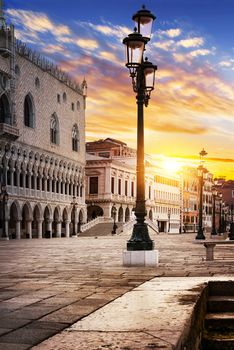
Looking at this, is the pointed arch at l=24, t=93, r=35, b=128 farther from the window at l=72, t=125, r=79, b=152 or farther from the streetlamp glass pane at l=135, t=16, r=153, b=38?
the streetlamp glass pane at l=135, t=16, r=153, b=38

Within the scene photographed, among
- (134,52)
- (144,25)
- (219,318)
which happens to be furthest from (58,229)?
(219,318)

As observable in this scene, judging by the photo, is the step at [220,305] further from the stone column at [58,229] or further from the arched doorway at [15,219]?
the stone column at [58,229]

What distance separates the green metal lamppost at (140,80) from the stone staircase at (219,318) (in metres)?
5.16

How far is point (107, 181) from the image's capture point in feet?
261

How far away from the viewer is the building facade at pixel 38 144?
169 feet

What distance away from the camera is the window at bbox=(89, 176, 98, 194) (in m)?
80.8

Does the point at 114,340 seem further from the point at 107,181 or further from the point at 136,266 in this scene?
the point at 107,181

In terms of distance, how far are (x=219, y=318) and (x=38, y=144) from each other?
5343 cm

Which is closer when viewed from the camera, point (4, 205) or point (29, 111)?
point (4, 205)

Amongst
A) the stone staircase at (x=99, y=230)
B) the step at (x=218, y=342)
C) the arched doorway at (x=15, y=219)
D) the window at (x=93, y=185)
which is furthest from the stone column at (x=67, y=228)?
the step at (x=218, y=342)

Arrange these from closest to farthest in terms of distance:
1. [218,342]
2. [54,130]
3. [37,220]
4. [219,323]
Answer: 1. [218,342]
2. [219,323]
3. [37,220]
4. [54,130]

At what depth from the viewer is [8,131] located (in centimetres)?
4975

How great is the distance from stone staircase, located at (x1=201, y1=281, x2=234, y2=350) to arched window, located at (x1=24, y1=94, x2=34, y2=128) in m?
50.5

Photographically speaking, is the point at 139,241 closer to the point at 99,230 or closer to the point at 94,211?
the point at 99,230
